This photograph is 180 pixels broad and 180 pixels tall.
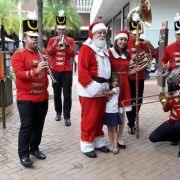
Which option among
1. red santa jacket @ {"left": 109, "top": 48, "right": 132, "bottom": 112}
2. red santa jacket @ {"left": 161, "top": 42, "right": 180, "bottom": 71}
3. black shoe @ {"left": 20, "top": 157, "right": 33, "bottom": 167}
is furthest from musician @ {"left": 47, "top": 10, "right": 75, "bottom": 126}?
black shoe @ {"left": 20, "top": 157, "right": 33, "bottom": 167}

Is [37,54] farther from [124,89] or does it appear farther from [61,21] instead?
[61,21]

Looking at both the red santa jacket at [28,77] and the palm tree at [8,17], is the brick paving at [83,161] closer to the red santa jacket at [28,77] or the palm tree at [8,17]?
the red santa jacket at [28,77]

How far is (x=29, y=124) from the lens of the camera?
4383mm

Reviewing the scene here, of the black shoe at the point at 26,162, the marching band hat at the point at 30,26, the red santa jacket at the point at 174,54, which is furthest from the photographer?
the red santa jacket at the point at 174,54

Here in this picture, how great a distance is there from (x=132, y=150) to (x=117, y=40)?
174 cm

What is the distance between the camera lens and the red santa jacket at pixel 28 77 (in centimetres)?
421

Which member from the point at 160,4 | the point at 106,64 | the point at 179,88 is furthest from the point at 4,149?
the point at 160,4

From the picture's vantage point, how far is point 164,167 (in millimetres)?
4504

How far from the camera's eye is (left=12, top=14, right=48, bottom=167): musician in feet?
13.9

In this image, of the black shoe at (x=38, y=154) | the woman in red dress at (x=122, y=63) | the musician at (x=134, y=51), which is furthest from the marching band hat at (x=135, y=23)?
the black shoe at (x=38, y=154)

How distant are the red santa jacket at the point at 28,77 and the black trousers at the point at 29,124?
105 mm

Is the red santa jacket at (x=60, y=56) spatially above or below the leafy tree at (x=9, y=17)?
below

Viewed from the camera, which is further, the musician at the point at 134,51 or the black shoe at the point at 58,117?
the black shoe at the point at 58,117

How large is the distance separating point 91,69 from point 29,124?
1.15 metres
